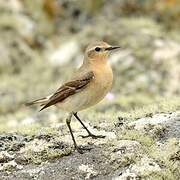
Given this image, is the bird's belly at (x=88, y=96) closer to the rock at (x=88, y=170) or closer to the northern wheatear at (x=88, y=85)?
the northern wheatear at (x=88, y=85)

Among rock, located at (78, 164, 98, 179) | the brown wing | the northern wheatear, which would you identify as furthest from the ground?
the brown wing

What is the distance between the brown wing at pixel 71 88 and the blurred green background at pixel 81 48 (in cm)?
570

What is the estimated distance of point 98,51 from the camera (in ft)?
27.0

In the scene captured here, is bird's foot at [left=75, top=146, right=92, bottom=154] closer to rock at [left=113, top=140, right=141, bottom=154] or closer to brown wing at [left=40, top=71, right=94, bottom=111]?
rock at [left=113, top=140, right=141, bottom=154]

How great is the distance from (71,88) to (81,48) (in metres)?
10.6

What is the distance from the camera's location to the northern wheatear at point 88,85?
775 cm

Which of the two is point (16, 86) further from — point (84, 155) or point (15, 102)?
point (84, 155)

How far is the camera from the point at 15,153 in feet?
26.3

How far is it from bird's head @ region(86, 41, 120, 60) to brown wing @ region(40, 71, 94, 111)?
374 mm

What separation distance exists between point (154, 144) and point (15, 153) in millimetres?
1831

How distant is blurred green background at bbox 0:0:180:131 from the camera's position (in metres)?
16.3

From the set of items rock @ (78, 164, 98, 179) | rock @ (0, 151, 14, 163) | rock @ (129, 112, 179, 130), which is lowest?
rock @ (0, 151, 14, 163)

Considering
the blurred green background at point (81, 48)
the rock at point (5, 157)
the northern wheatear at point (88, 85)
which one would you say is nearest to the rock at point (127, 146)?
the northern wheatear at point (88, 85)

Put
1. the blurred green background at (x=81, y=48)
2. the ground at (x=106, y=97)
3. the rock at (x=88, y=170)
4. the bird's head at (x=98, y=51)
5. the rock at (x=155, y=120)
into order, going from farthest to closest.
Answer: the blurred green background at (x=81, y=48), the rock at (x=155, y=120), the bird's head at (x=98, y=51), the ground at (x=106, y=97), the rock at (x=88, y=170)
